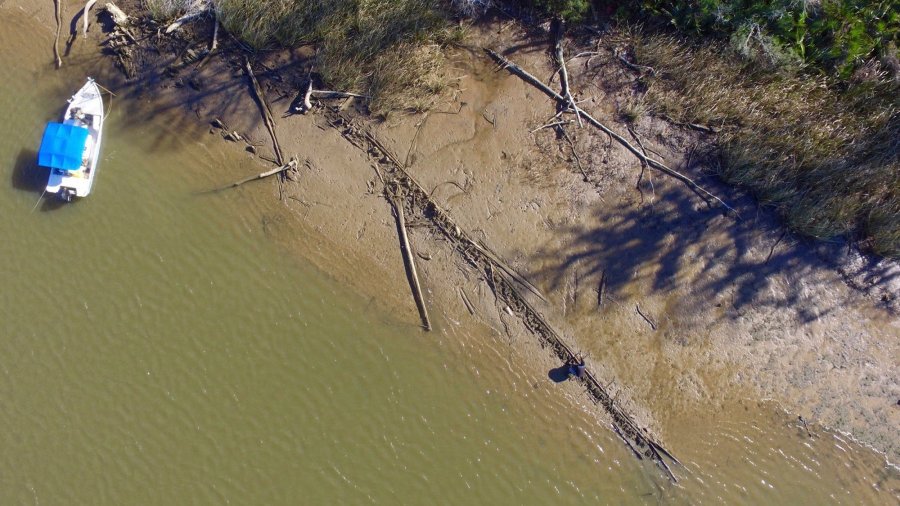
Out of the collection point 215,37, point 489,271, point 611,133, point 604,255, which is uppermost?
point 215,37

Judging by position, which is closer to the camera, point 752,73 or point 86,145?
point 752,73

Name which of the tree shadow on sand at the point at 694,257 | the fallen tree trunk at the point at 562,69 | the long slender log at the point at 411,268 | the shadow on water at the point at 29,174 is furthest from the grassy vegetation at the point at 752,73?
the shadow on water at the point at 29,174

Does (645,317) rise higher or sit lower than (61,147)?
lower

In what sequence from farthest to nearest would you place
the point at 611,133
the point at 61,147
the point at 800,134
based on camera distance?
the point at 611,133 → the point at 61,147 → the point at 800,134

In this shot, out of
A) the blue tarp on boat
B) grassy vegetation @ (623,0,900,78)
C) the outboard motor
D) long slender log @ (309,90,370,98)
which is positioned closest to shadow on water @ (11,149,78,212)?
the outboard motor

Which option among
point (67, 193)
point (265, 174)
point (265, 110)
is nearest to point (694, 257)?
point (265, 174)

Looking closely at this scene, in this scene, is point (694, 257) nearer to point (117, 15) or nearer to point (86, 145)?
point (86, 145)

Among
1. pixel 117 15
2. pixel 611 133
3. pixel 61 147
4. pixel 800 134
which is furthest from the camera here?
pixel 117 15

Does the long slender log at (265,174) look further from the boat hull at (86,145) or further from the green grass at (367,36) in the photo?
the boat hull at (86,145)

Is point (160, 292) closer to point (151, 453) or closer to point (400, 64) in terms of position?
point (151, 453)
